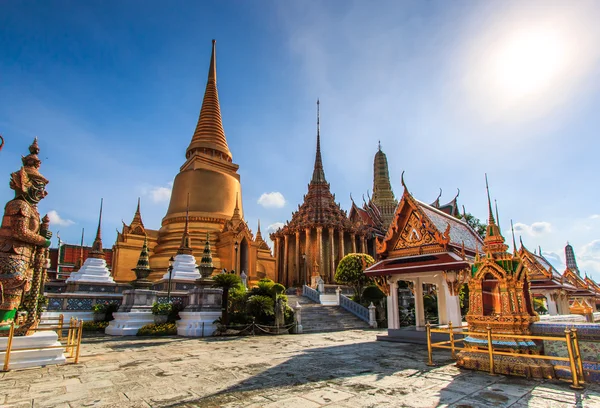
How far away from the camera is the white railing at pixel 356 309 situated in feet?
64.3

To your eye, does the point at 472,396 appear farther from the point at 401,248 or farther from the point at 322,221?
the point at 322,221

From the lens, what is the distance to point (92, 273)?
17984 mm

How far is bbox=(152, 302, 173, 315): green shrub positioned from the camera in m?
15.0

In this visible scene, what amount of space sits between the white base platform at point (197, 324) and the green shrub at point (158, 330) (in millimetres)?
333

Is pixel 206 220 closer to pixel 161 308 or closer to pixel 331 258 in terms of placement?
pixel 331 258

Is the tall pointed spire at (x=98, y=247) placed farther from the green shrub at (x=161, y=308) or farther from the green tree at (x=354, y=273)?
the green tree at (x=354, y=273)

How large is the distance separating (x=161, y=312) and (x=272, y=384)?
36.6ft

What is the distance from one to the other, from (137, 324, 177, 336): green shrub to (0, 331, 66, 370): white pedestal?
681 cm

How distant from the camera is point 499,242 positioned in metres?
7.36

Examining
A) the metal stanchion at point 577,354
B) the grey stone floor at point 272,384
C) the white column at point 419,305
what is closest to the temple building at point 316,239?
the white column at point 419,305

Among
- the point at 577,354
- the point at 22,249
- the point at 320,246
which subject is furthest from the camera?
the point at 320,246

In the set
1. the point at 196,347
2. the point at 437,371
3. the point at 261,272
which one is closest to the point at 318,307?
the point at 261,272

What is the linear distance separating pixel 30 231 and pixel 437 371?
336 inches

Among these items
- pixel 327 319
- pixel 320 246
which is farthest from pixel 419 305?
pixel 320 246
